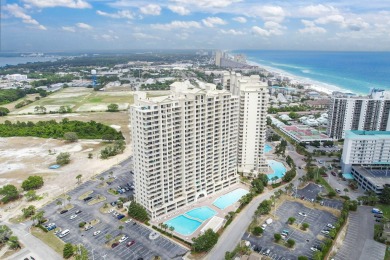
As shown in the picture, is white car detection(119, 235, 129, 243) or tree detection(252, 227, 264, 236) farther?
tree detection(252, 227, 264, 236)

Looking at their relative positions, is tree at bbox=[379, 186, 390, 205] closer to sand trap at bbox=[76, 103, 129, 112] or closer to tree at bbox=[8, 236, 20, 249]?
tree at bbox=[8, 236, 20, 249]

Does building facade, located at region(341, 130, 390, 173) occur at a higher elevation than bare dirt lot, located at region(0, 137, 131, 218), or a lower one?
higher

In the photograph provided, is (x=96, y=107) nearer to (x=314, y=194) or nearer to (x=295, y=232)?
(x=314, y=194)

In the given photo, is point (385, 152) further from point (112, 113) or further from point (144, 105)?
point (112, 113)

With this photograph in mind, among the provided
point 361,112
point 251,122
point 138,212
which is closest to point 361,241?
point 251,122

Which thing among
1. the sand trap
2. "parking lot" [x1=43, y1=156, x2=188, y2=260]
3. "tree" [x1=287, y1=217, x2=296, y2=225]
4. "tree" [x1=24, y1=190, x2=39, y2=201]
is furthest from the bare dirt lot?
the sand trap

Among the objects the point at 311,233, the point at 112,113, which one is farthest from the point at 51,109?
the point at 311,233

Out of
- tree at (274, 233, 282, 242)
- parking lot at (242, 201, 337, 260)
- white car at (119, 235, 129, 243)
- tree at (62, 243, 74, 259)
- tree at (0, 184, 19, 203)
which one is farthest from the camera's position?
tree at (0, 184, 19, 203)
